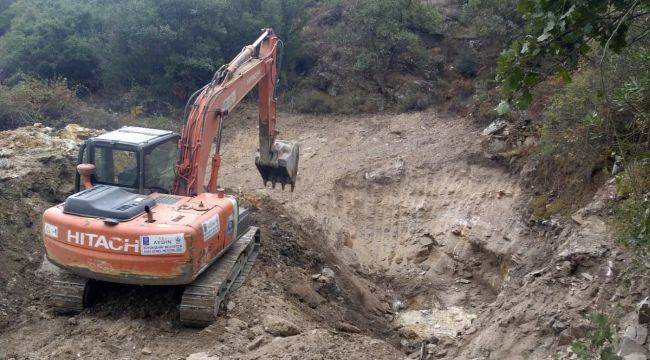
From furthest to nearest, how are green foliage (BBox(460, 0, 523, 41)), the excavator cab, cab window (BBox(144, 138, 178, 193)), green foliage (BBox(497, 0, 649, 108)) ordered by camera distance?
green foliage (BBox(460, 0, 523, 41)) < cab window (BBox(144, 138, 178, 193)) < the excavator cab < green foliage (BBox(497, 0, 649, 108))

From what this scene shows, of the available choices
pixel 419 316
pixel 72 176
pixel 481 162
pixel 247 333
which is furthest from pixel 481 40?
pixel 247 333

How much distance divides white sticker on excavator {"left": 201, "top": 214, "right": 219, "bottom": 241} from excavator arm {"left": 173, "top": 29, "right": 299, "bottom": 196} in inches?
35.0

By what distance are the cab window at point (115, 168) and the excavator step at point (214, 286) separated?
1.43 metres

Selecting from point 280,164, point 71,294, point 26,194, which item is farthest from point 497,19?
point 71,294

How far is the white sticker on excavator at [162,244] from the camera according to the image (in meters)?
6.92

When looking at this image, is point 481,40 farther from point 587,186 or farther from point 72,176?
point 72,176

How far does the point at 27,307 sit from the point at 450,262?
250 inches

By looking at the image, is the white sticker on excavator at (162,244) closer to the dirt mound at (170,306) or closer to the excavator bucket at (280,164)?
the dirt mound at (170,306)

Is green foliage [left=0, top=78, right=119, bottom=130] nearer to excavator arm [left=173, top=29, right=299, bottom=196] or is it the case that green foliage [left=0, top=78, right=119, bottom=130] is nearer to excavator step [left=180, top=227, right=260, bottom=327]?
excavator arm [left=173, top=29, right=299, bottom=196]

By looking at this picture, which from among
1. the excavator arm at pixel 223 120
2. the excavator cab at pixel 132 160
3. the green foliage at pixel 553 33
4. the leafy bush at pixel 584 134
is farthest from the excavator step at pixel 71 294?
the leafy bush at pixel 584 134

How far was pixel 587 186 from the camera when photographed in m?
9.62

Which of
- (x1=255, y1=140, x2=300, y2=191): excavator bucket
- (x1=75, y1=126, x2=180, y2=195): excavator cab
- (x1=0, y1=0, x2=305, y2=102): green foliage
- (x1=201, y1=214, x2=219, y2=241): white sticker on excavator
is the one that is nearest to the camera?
(x1=201, y1=214, x2=219, y2=241): white sticker on excavator

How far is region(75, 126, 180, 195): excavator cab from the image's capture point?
7.92 m

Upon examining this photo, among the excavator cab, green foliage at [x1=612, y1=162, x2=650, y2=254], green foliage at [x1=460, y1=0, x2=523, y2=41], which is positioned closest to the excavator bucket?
the excavator cab
